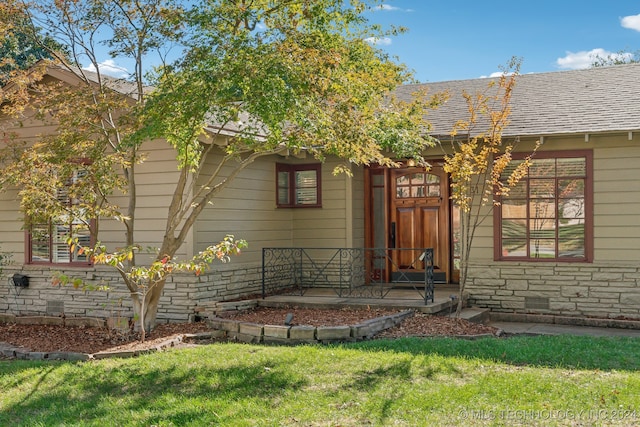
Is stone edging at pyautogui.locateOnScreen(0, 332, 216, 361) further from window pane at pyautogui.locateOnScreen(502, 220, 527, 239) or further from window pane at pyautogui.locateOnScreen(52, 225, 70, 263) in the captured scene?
window pane at pyautogui.locateOnScreen(502, 220, 527, 239)

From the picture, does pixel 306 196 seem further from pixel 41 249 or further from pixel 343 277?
pixel 41 249

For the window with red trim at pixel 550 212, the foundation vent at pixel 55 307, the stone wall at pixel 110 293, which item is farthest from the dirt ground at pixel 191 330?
the window with red trim at pixel 550 212

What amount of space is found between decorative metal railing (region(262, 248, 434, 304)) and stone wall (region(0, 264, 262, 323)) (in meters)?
0.45

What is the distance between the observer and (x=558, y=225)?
35.3 ft

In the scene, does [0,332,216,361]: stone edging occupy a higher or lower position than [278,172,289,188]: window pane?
lower

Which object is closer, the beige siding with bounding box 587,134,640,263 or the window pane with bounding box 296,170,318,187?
the beige siding with bounding box 587,134,640,263

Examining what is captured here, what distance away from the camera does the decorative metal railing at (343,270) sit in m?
12.3

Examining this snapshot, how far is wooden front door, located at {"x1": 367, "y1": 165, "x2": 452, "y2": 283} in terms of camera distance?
1238 cm

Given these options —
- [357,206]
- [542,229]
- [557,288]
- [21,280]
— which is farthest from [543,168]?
[21,280]

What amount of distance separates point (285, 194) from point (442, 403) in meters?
8.04

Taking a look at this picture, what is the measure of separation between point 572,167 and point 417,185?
2.96 meters

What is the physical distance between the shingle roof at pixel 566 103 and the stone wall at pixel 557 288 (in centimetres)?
221

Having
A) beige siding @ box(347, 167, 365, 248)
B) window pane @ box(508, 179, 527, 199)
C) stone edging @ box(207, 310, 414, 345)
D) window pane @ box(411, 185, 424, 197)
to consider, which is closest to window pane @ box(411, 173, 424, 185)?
window pane @ box(411, 185, 424, 197)

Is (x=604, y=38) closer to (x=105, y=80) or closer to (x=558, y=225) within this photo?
(x=558, y=225)
